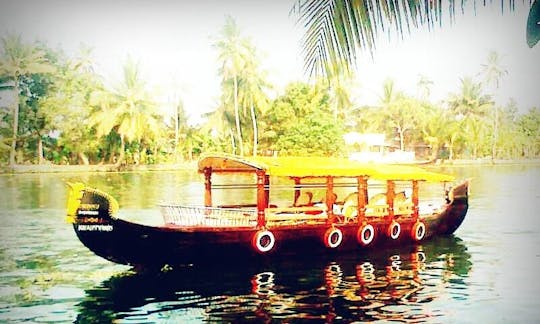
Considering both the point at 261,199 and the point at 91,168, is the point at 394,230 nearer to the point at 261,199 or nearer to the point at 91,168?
the point at 261,199

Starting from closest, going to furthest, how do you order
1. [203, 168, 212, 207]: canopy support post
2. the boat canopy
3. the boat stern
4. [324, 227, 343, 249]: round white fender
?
the boat stern < the boat canopy < [324, 227, 343, 249]: round white fender < [203, 168, 212, 207]: canopy support post

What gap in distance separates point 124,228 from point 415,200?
8.45 feet

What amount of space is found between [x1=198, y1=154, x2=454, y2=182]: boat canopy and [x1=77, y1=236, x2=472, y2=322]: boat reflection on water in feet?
2.08

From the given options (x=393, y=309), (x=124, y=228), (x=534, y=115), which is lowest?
(x=393, y=309)

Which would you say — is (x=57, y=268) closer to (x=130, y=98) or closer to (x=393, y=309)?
(x=130, y=98)

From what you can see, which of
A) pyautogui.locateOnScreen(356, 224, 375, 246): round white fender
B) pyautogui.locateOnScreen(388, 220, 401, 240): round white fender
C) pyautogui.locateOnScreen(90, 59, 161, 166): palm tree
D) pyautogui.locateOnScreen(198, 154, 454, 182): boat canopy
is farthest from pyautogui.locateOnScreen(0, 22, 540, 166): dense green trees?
pyautogui.locateOnScreen(356, 224, 375, 246): round white fender

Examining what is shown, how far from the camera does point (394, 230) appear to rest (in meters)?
5.64

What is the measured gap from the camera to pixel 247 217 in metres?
4.94

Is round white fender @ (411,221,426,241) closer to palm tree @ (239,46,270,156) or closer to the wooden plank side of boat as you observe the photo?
the wooden plank side of boat

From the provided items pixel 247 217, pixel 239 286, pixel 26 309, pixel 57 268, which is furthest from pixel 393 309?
pixel 57 268

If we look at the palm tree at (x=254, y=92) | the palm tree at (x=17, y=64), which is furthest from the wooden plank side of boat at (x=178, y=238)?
the palm tree at (x=254, y=92)

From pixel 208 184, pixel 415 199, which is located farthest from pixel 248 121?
pixel 415 199

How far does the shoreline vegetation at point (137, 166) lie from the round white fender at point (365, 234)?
59.8 inches

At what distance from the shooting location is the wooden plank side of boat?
4.32 m
